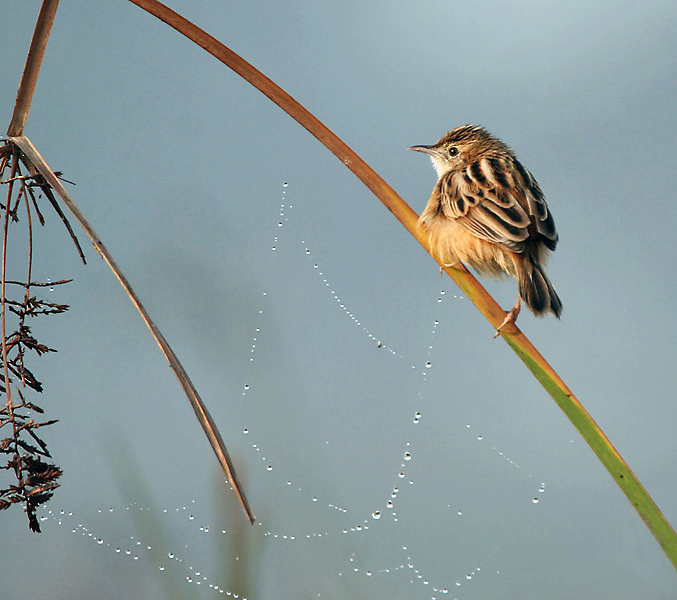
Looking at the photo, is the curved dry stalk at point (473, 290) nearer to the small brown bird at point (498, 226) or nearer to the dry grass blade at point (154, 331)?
the small brown bird at point (498, 226)

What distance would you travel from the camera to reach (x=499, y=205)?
1358mm

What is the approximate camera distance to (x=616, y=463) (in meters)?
0.90

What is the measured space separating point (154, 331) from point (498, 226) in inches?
30.6

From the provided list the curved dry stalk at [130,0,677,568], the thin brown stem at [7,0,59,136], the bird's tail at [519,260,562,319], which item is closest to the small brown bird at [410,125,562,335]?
the bird's tail at [519,260,562,319]

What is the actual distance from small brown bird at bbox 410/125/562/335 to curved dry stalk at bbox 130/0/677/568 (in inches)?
6.0

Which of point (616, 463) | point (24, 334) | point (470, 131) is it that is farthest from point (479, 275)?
point (24, 334)

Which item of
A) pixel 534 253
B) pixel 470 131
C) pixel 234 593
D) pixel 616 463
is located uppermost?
pixel 470 131

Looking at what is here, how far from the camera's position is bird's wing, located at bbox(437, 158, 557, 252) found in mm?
1313

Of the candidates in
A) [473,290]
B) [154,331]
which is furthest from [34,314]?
[473,290]

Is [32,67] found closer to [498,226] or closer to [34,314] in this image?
[34,314]

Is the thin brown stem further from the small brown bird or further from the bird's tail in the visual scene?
the bird's tail

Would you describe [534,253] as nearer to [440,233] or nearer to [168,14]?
[440,233]

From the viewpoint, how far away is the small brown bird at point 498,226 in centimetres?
130

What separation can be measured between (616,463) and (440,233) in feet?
2.24
